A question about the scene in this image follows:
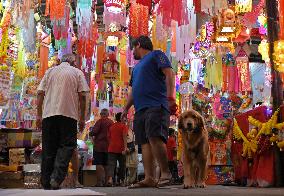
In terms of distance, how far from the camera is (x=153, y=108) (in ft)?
16.3

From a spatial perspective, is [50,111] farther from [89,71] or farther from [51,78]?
[89,71]

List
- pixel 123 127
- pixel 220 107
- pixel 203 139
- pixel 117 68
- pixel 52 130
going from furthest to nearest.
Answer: pixel 117 68 → pixel 220 107 → pixel 123 127 → pixel 203 139 → pixel 52 130

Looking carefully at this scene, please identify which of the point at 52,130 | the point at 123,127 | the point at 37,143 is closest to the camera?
the point at 52,130

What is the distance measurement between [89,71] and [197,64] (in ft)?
11.8

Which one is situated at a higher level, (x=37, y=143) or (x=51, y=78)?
(x=51, y=78)

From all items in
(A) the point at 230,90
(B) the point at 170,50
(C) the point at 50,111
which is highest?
(B) the point at 170,50

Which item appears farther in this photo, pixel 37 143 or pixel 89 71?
pixel 89 71

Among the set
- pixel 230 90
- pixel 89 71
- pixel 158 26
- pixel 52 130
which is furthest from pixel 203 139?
pixel 89 71

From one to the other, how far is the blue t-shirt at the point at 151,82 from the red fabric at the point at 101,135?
4.02 m

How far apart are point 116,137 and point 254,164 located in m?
2.91

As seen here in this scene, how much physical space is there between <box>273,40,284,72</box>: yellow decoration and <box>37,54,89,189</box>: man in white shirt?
284 cm

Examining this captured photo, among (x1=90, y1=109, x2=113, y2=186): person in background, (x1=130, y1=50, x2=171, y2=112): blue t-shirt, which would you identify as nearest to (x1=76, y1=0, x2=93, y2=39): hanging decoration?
(x1=90, y1=109, x2=113, y2=186): person in background

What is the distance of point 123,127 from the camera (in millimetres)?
9062

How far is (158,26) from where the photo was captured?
11.4m
